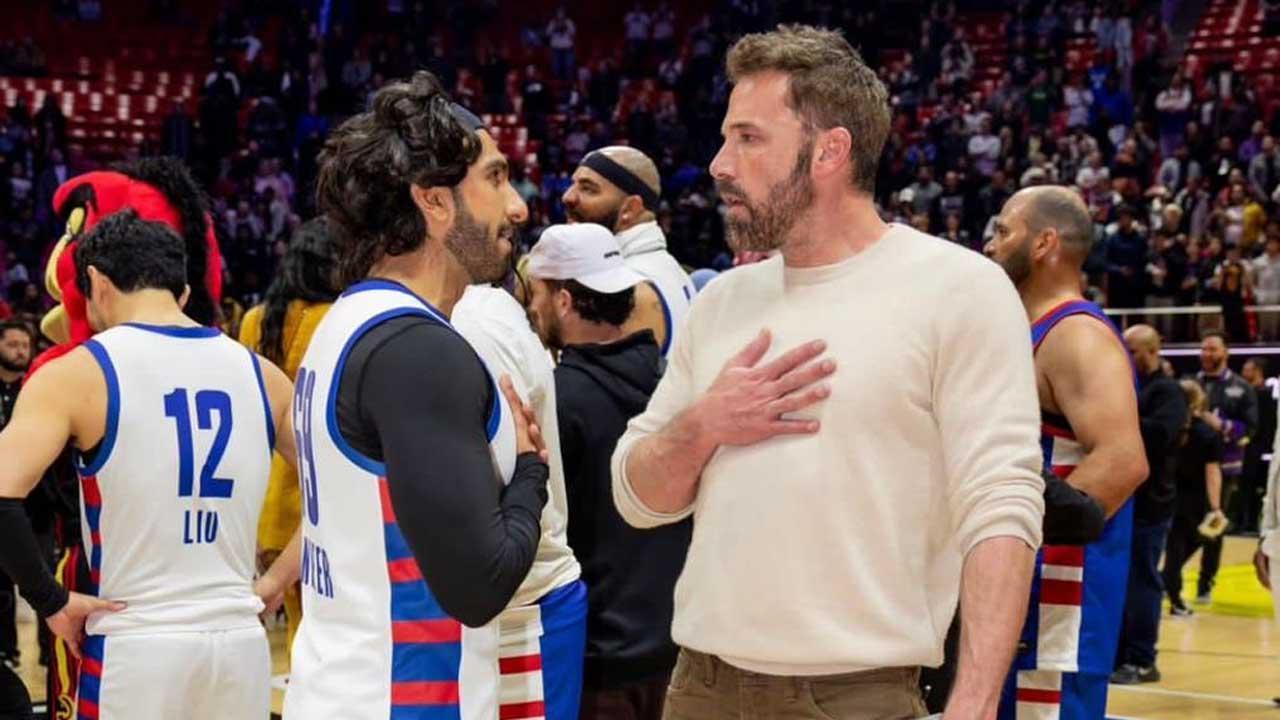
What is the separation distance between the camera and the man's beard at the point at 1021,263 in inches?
195

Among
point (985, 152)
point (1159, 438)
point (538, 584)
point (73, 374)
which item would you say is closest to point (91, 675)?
point (73, 374)

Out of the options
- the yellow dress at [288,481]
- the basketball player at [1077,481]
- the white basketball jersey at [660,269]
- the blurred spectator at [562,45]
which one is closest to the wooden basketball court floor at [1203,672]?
the yellow dress at [288,481]

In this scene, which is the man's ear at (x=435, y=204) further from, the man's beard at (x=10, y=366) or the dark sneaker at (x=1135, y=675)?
the man's beard at (x=10, y=366)

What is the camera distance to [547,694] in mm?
3840

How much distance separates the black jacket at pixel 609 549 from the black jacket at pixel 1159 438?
543 cm

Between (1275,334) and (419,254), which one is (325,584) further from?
(1275,334)

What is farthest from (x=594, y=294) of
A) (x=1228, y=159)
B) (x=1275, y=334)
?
(x=1228, y=159)

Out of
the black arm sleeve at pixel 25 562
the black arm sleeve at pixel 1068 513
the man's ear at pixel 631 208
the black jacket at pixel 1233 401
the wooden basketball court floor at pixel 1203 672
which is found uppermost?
the man's ear at pixel 631 208

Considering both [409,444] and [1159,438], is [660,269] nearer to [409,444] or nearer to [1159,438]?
[409,444]

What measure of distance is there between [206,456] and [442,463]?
5.41 feet

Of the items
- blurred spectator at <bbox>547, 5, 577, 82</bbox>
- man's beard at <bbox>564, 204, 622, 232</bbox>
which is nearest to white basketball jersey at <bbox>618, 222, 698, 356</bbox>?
man's beard at <bbox>564, 204, 622, 232</bbox>

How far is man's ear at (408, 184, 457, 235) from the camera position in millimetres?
2871

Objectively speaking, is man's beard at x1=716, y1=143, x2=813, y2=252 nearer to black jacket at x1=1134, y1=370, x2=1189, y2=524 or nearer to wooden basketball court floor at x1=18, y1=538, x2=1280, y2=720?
wooden basketball court floor at x1=18, y1=538, x2=1280, y2=720

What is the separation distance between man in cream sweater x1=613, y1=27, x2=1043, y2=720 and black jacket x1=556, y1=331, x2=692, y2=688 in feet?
4.76
